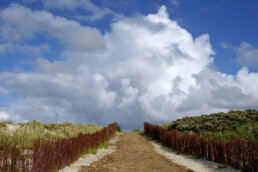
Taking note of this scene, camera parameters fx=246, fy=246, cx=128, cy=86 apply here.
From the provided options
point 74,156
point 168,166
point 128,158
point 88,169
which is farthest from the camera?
point 128,158

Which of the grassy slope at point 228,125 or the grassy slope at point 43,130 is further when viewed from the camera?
the grassy slope at point 228,125

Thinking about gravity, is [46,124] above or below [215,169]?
above

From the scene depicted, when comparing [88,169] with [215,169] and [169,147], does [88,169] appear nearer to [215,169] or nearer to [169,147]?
[215,169]

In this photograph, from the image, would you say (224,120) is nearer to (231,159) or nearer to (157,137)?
(157,137)

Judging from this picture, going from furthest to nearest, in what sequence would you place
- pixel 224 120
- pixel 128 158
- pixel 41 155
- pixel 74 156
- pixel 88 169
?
pixel 224 120 → pixel 128 158 → pixel 74 156 → pixel 88 169 → pixel 41 155

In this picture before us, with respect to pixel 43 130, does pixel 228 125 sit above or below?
above

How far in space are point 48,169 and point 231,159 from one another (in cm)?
994

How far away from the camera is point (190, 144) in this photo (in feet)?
60.7

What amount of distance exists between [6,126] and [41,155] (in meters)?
17.5

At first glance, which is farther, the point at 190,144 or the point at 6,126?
the point at 6,126

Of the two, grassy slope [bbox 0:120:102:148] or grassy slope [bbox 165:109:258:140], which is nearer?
grassy slope [bbox 0:120:102:148]

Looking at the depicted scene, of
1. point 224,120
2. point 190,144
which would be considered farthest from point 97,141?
point 224,120

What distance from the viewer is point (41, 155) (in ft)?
32.8

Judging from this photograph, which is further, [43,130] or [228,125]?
[228,125]
